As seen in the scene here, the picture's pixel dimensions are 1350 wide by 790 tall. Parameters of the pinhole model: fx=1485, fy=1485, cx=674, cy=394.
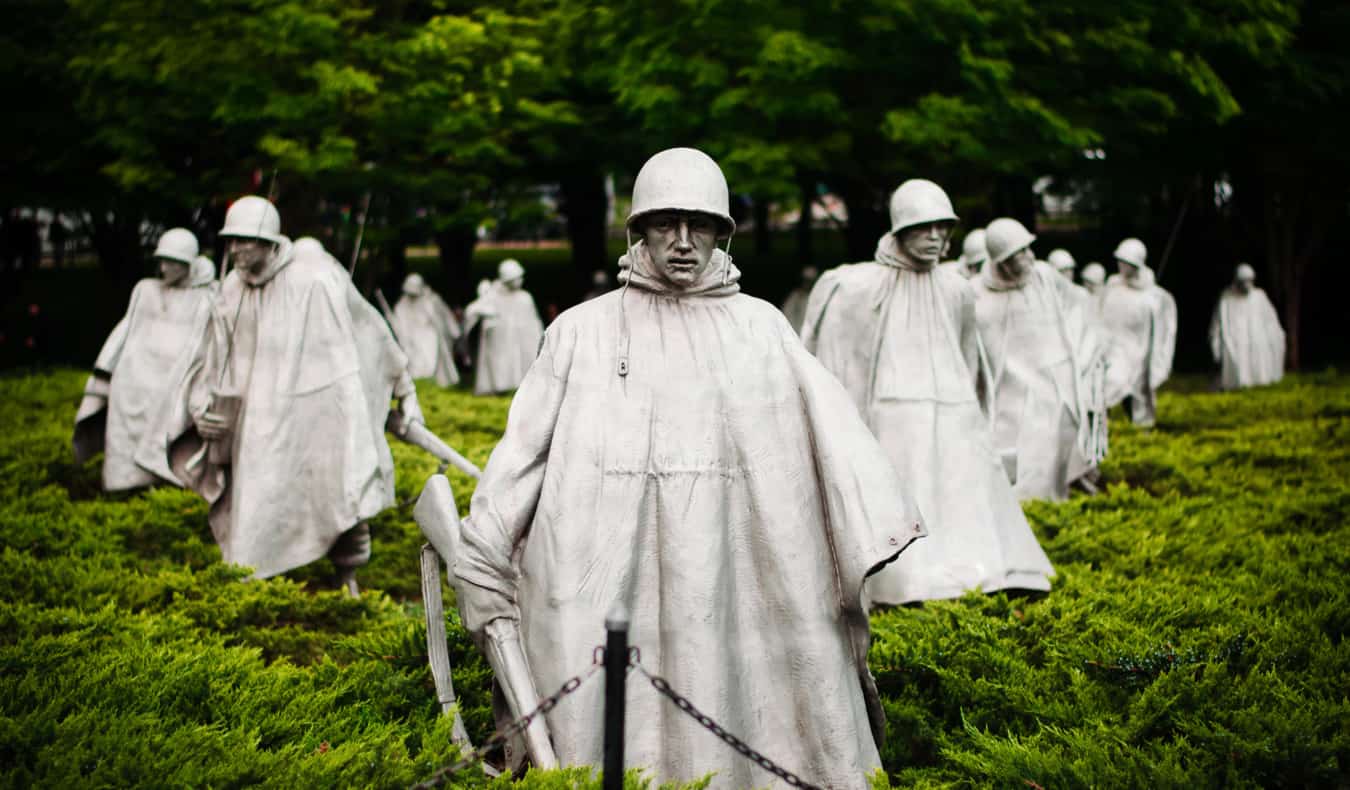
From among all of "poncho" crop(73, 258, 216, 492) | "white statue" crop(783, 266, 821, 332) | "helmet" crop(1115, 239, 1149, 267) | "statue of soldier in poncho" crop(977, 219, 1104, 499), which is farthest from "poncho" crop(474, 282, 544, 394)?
"statue of soldier in poncho" crop(977, 219, 1104, 499)

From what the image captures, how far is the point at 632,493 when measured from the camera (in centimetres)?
493

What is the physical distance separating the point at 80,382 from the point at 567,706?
17052 millimetres

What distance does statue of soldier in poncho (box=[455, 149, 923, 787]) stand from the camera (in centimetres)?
489

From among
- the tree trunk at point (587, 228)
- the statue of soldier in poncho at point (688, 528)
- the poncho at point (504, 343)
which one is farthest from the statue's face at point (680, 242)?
the tree trunk at point (587, 228)

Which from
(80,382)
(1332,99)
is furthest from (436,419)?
(1332,99)

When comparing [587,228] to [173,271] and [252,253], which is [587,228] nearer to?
[173,271]

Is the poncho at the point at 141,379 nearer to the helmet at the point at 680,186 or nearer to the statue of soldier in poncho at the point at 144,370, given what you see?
the statue of soldier in poncho at the point at 144,370

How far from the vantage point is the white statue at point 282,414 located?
9.45 meters

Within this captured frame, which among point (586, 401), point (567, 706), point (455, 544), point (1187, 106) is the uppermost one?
point (1187, 106)

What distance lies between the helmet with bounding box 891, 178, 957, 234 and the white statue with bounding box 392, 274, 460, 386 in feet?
66.2

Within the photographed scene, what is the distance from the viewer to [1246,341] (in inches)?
1006

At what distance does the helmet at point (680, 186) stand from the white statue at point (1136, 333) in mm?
14036

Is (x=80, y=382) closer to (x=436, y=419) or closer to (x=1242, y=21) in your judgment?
(x=436, y=419)

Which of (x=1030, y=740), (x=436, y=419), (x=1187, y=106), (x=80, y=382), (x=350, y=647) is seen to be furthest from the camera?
(x=1187, y=106)
